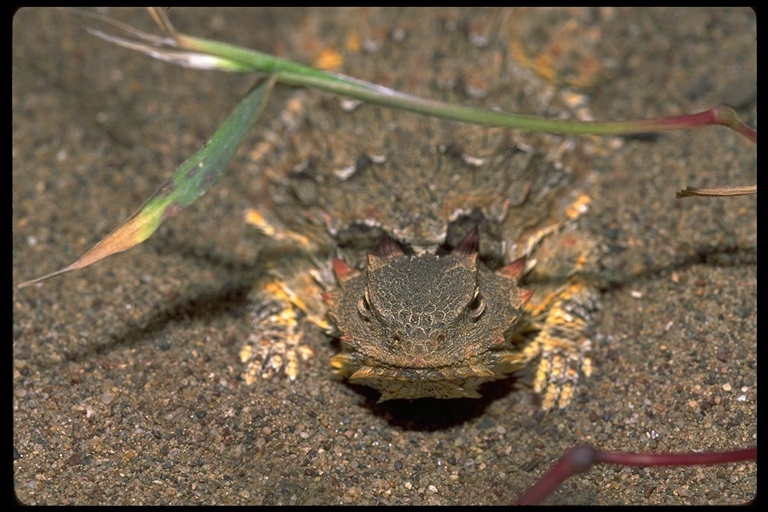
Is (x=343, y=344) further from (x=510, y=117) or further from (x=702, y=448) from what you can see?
(x=702, y=448)

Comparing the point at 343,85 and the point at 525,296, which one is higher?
the point at 343,85

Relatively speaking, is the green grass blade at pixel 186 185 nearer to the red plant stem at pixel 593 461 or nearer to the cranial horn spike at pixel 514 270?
the cranial horn spike at pixel 514 270

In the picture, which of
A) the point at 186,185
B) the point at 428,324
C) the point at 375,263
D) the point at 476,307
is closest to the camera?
the point at 428,324

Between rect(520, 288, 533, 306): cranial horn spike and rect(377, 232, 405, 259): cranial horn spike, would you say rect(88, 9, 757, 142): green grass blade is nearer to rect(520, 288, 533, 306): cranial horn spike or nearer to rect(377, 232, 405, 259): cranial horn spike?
rect(377, 232, 405, 259): cranial horn spike

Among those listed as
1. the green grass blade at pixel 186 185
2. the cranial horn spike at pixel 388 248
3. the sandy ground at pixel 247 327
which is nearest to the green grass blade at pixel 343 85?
the green grass blade at pixel 186 185

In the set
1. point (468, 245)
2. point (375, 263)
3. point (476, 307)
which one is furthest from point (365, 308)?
point (468, 245)

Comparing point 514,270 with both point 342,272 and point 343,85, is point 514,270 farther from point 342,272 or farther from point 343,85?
point 343,85

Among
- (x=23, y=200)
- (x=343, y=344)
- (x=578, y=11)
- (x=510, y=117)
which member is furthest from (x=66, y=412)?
(x=578, y=11)
